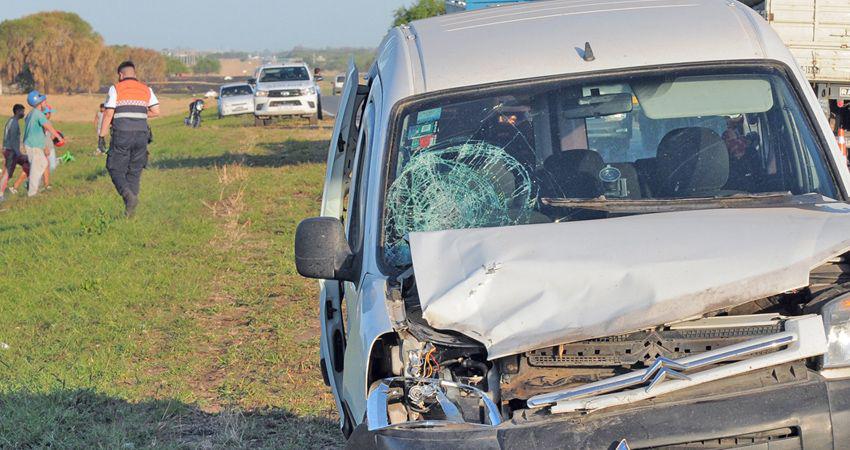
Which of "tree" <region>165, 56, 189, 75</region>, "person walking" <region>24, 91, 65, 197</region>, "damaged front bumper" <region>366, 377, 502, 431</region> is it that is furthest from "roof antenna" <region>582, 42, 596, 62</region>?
"tree" <region>165, 56, 189, 75</region>

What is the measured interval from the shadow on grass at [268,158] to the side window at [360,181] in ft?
58.0

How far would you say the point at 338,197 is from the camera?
5.73 metres

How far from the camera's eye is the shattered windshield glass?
437 centimetres

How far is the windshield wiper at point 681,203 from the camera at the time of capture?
13.4 ft

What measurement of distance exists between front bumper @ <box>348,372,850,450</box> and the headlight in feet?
0.46

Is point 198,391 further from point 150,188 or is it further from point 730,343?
point 150,188

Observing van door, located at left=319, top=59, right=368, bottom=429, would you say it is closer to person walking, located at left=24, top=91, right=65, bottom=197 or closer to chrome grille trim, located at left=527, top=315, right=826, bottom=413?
chrome grille trim, located at left=527, top=315, right=826, bottom=413

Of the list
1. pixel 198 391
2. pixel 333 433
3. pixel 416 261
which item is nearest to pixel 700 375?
pixel 416 261

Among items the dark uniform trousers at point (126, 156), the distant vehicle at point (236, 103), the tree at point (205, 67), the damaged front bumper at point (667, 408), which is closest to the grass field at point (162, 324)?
the dark uniform trousers at point (126, 156)

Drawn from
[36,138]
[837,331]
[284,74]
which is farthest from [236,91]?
[837,331]

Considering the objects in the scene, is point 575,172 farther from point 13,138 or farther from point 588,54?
point 13,138

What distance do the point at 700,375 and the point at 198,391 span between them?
4425 millimetres

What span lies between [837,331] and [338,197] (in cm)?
285

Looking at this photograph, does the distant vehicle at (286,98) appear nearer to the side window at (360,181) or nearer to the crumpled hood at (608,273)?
the side window at (360,181)
